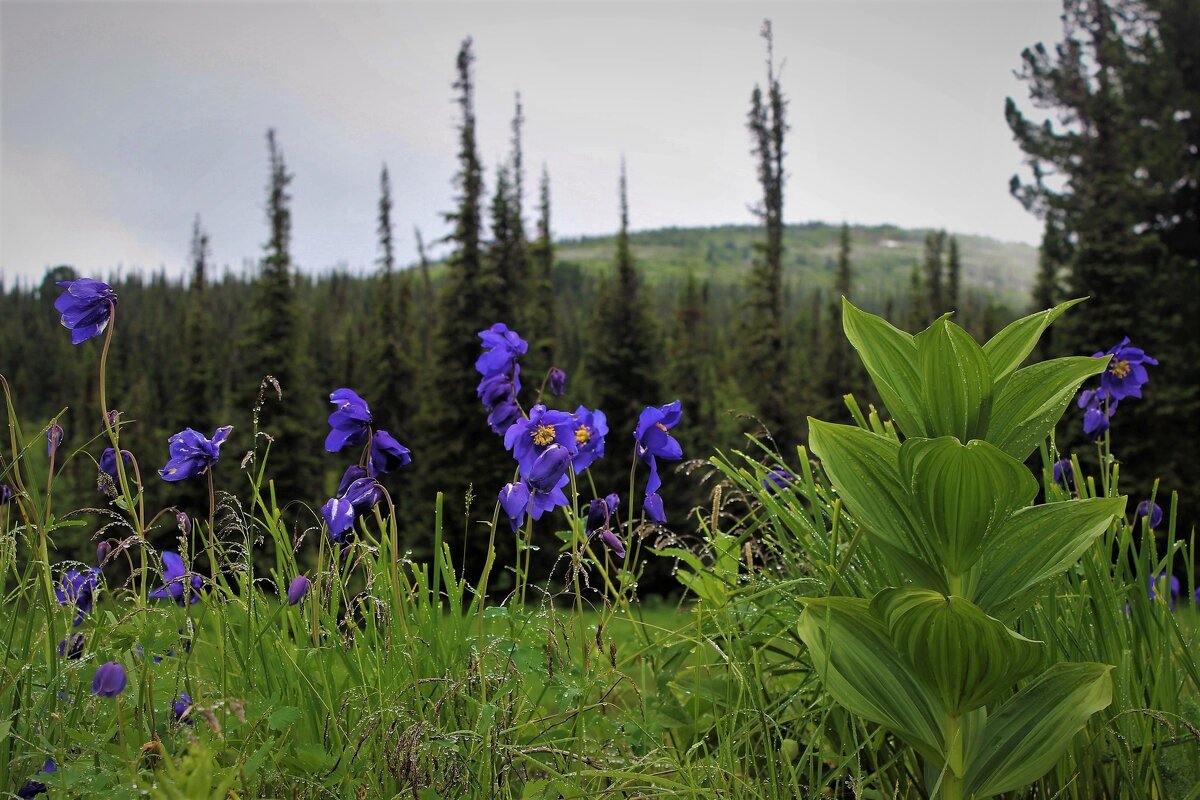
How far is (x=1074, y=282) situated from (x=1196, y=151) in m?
6.02

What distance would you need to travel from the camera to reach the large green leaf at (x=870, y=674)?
223cm

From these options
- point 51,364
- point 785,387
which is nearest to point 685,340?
point 785,387

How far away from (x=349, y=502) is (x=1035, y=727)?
6.50 ft

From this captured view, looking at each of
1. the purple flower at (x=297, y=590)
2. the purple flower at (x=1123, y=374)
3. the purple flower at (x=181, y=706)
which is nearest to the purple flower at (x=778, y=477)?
the purple flower at (x=297, y=590)

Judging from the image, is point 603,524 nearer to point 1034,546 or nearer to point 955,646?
point 955,646

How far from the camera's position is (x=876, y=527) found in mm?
2209

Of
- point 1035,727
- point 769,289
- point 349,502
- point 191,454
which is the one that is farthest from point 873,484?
point 769,289

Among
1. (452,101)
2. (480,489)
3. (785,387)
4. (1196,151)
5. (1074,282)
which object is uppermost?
(452,101)

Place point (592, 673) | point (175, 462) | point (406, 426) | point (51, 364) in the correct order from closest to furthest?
point (175, 462) → point (592, 673) → point (406, 426) → point (51, 364)

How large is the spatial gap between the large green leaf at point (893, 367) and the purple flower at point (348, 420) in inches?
58.4

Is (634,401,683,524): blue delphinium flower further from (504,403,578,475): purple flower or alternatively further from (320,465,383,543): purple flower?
(320,465,383,543): purple flower

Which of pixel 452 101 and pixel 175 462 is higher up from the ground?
pixel 452 101

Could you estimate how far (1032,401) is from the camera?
7.27ft

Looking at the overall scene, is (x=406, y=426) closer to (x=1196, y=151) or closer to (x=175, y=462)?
(x=1196, y=151)
